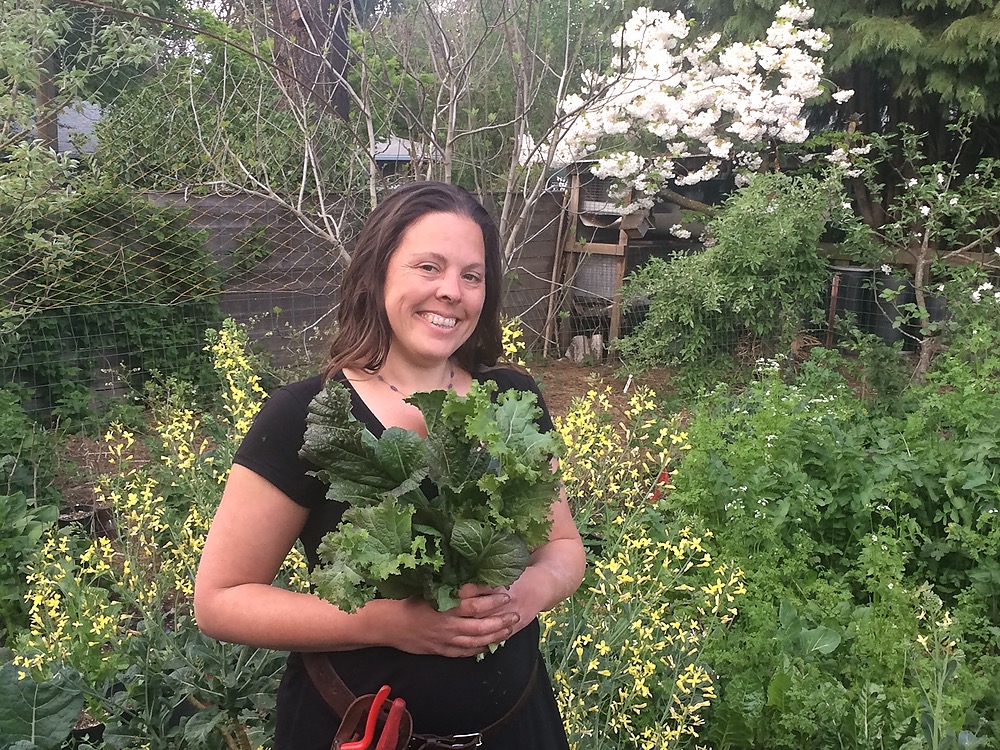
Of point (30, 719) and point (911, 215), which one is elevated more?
point (911, 215)

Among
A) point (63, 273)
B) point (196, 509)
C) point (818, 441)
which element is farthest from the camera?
point (63, 273)

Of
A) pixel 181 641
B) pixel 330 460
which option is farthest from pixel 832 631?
pixel 330 460

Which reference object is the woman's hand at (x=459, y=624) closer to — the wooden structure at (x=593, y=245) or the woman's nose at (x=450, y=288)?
the woman's nose at (x=450, y=288)

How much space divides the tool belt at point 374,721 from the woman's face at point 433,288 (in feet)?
1.79

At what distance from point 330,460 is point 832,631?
7.53 ft

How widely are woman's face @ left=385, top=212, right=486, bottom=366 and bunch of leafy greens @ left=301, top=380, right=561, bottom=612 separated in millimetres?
242

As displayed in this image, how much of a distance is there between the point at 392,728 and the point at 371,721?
1.3 inches

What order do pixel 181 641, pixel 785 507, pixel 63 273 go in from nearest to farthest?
1. pixel 181 641
2. pixel 785 507
3. pixel 63 273

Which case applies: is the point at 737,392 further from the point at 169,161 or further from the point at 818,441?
the point at 169,161

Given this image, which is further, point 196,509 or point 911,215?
point 911,215

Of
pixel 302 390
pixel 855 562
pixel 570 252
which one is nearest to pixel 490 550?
pixel 302 390

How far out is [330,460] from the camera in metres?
1.19

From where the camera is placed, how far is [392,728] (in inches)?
47.3

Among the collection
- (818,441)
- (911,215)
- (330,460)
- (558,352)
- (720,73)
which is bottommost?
(558,352)
